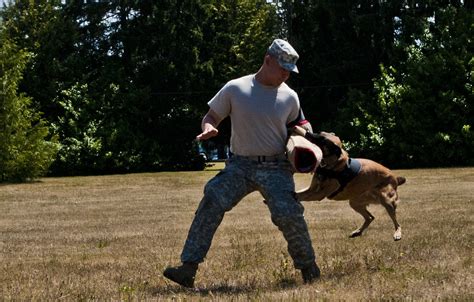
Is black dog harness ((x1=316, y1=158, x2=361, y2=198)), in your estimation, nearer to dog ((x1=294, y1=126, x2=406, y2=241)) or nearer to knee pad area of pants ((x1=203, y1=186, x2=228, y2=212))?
dog ((x1=294, y1=126, x2=406, y2=241))

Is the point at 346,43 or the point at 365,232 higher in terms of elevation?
the point at 346,43

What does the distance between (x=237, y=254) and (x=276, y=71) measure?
2.96m

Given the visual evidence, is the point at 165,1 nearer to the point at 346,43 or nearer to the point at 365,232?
the point at 346,43

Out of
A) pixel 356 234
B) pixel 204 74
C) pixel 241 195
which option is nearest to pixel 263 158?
pixel 241 195

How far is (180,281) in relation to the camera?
18.8 feet

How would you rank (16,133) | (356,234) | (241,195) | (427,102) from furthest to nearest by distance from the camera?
(427,102), (16,133), (356,234), (241,195)

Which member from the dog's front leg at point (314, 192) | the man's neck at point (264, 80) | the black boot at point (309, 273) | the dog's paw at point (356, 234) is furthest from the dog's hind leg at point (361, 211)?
the man's neck at point (264, 80)

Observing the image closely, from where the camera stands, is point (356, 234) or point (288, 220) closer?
point (288, 220)

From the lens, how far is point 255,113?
5730 mm

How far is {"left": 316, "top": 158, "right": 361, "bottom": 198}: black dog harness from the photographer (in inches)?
276

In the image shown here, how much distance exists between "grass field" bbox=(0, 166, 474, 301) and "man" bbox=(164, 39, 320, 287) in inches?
11.9

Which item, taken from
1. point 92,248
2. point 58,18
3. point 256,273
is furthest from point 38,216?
point 58,18

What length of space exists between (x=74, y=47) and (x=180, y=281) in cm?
3599

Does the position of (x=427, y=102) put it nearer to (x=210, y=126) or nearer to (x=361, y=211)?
(x=361, y=211)
